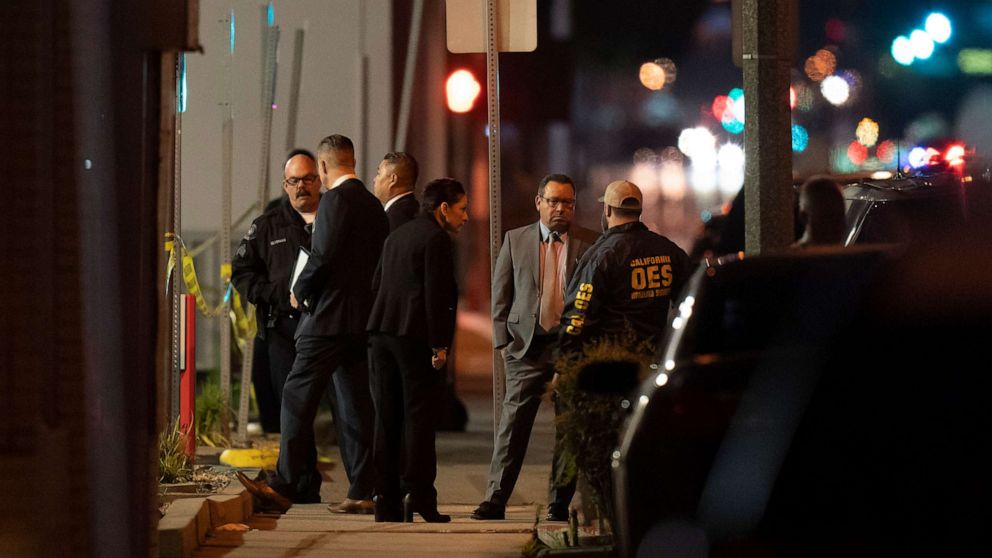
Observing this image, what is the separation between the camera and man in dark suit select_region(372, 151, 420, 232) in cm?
989

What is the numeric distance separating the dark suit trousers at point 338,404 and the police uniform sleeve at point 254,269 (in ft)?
2.39

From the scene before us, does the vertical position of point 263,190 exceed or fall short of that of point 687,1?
it falls short

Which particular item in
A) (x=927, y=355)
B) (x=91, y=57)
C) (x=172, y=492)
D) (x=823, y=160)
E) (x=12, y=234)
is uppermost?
(x=823, y=160)

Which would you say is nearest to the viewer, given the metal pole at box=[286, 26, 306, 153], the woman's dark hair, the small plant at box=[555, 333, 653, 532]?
the small plant at box=[555, 333, 653, 532]

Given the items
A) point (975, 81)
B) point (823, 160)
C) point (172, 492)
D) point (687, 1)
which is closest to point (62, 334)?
point (172, 492)

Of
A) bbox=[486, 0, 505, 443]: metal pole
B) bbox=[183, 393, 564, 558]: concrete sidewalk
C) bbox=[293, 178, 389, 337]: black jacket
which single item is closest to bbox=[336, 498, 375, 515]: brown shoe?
bbox=[183, 393, 564, 558]: concrete sidewalk

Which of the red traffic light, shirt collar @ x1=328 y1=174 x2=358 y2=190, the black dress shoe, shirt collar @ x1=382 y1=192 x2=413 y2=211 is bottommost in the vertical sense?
the black dress shoe

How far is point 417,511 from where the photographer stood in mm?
9453

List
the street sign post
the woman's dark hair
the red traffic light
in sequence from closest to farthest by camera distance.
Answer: the woman's dark hair, the street sign post, the red traffic light

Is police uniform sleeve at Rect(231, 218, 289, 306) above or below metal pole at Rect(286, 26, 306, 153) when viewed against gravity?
below

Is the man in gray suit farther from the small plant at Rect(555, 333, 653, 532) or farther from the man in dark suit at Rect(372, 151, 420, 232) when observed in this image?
the small plant at Rect(555, 333, 653, 532)

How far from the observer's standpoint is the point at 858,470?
456 centimetres

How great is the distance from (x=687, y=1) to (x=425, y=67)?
11735 millimetres

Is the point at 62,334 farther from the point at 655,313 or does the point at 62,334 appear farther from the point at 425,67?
the point at 425,67
